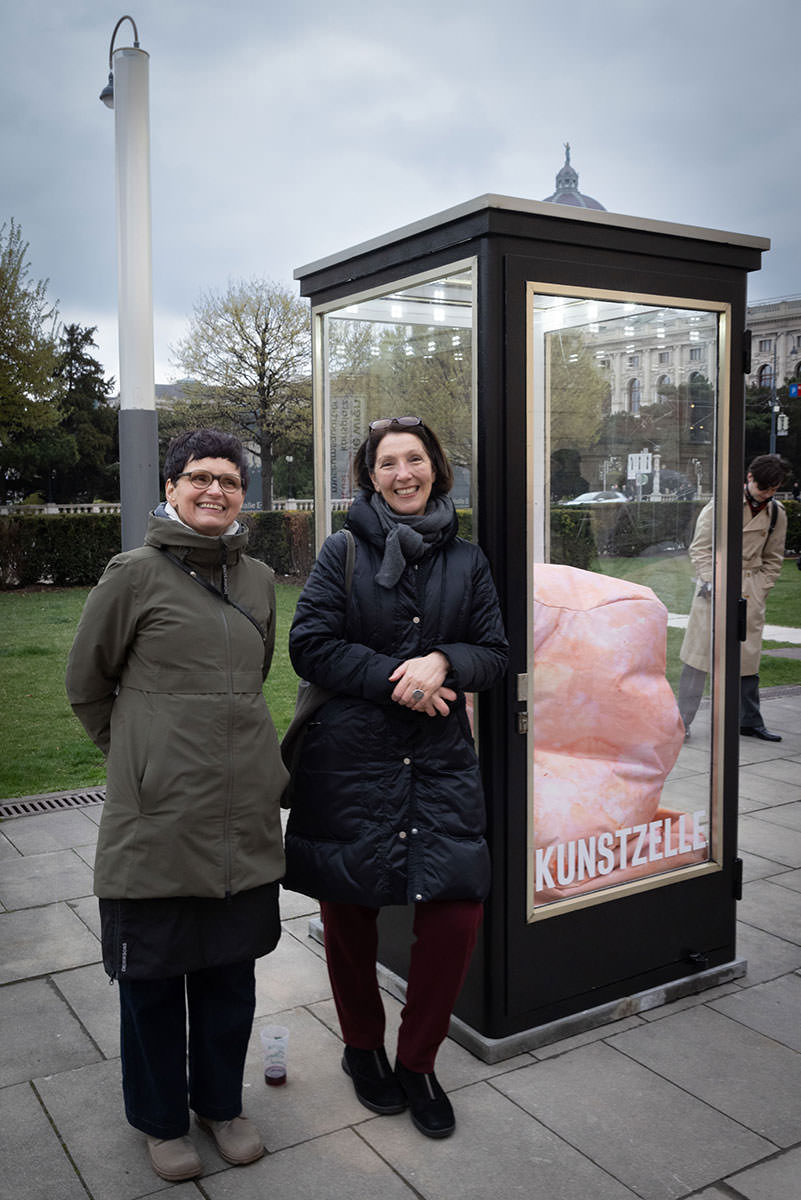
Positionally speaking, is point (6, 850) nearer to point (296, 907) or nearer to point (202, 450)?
point (296, 907)

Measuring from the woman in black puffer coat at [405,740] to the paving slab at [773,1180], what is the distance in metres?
0.75

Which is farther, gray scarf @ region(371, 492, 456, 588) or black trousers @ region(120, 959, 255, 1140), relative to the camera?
gray scarf @ region(371, 492, 456, 588)

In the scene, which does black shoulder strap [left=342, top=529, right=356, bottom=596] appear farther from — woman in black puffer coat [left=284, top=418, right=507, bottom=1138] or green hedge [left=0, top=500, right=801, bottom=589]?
green hedge [left=0, top=500, right=801, bottom=589]

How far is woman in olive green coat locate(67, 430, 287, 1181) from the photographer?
8.33ft

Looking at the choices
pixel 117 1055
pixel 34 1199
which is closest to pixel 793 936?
pixel 117 1055

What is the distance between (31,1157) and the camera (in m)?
2.75

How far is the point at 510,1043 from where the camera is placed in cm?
326

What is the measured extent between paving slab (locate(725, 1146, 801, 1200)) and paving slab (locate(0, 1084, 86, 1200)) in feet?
5.29

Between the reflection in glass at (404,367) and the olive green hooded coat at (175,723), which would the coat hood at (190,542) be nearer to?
the olive green hooded coat at (175,723)

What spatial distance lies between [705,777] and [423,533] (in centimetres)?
156

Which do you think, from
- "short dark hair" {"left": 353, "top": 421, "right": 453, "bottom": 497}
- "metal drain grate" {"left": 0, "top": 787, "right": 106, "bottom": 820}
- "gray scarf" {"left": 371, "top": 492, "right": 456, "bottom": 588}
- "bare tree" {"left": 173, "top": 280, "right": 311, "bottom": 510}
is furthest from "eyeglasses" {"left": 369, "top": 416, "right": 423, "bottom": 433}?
"bare tree" {"left": 173, "top": 280, "right": 311, "bottom": 510}

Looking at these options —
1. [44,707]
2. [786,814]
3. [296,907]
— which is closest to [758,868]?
[786,814]

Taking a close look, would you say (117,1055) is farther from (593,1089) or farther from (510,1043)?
(593,1089)

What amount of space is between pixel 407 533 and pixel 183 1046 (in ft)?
4.73
